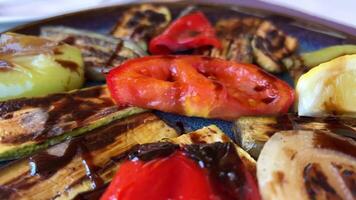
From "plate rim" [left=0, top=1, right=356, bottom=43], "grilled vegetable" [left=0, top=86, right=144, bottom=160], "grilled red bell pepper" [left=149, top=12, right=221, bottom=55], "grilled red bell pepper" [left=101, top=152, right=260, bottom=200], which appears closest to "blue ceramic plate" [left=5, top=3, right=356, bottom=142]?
"plate rim" [left=0, top=1, right=356, bottom=43]

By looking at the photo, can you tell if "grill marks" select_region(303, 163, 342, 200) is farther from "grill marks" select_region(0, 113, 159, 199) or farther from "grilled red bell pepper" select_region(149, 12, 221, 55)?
Answer: "grilled red bell pepper" select_region(149, 12, 221, 55)

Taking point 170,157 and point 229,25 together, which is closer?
point 170,157

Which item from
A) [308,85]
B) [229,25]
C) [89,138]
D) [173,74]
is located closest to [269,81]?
[308,85]

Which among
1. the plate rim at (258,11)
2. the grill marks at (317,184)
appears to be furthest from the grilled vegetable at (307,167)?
the plate rim at (258,11)

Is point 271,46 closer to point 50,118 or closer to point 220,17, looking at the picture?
point 220,17

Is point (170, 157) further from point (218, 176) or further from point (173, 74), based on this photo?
point (173, 74)

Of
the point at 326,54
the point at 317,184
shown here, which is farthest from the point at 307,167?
the point at 326,54

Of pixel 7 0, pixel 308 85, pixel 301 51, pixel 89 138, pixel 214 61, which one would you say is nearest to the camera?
pixel 89 138
